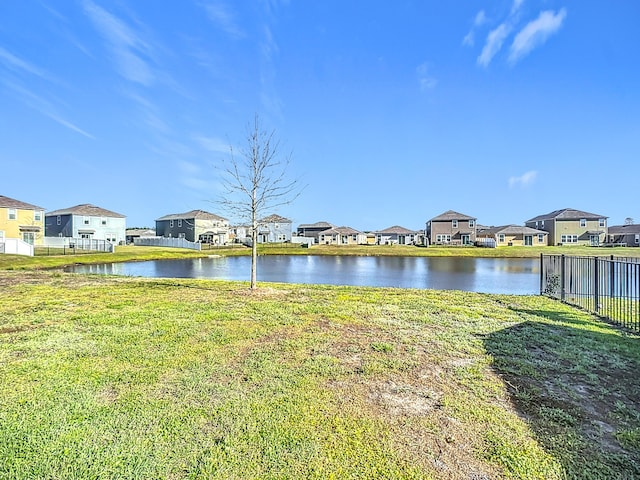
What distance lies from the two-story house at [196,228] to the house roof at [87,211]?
11.7 metres

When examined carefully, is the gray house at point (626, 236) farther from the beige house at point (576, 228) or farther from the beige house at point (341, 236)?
the beige house at point (341, 236)

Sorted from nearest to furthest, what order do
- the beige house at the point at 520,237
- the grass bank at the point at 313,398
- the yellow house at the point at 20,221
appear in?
the grass bank at the point at 313,398 → the yellow house at the point at 20,221 → the beige house at the point at 520,237

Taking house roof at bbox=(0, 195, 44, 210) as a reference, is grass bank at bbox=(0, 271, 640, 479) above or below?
below

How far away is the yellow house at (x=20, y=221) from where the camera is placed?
1640 inches

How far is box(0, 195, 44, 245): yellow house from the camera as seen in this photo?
41656mm

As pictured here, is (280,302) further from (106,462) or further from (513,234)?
(513,234)

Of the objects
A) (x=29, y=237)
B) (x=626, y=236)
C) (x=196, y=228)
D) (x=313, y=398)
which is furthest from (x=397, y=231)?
(x=313, y=398)

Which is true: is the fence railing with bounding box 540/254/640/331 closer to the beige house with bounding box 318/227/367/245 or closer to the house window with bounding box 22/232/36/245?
the house window with bounding box 22/232/36/245

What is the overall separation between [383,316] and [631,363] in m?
4.33

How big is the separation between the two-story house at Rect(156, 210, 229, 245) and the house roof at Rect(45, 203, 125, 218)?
11.7 meters

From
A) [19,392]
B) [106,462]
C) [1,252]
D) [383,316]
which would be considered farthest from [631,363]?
[1,252]

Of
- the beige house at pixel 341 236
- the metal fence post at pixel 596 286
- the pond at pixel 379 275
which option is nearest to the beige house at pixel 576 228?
the beige house at pixel 341 236

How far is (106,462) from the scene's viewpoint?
2.76 m

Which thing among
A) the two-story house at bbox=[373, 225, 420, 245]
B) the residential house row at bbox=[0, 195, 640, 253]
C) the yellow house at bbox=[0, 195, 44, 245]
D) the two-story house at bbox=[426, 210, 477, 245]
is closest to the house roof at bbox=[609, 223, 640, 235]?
the residential house row at bbox=[0, 195, 640, 253]
